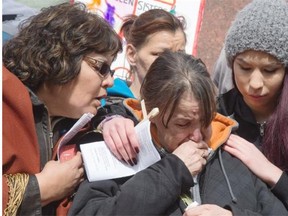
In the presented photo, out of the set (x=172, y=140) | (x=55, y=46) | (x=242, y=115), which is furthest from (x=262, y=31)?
(x=55, y=46)

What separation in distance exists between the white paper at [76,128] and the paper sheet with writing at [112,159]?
71 millimetres

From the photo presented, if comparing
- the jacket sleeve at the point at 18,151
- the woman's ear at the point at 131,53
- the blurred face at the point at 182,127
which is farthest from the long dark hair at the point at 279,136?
the jacket sleeve at the point at 18,151

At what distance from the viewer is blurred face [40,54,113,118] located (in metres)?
2.52

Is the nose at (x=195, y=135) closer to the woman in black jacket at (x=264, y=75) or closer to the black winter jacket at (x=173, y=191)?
the black winter jacket at (x=173, y=191)

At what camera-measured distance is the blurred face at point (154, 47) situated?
10.6ft

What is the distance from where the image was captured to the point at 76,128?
239 centimetres

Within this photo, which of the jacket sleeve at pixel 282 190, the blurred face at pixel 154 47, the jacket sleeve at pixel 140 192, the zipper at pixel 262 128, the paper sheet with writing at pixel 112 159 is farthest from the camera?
the blurred face at pixel 154 47

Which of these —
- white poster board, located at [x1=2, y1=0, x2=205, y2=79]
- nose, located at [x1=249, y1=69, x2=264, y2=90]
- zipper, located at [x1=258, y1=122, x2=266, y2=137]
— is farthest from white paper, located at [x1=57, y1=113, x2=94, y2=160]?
white poster board, located at [x1=2, y1=0, x2=205, y2=79]

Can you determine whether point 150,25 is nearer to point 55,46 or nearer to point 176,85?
point 55,46

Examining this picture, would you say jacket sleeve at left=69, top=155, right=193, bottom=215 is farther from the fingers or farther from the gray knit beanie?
the gray knit beanie

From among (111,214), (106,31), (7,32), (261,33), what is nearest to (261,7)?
(261,33)

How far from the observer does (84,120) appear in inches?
94.1

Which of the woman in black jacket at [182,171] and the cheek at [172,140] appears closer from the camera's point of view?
the woman in black jacket at [182,171]

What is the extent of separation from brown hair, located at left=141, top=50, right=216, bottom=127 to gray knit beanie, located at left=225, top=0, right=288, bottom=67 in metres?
0.37
